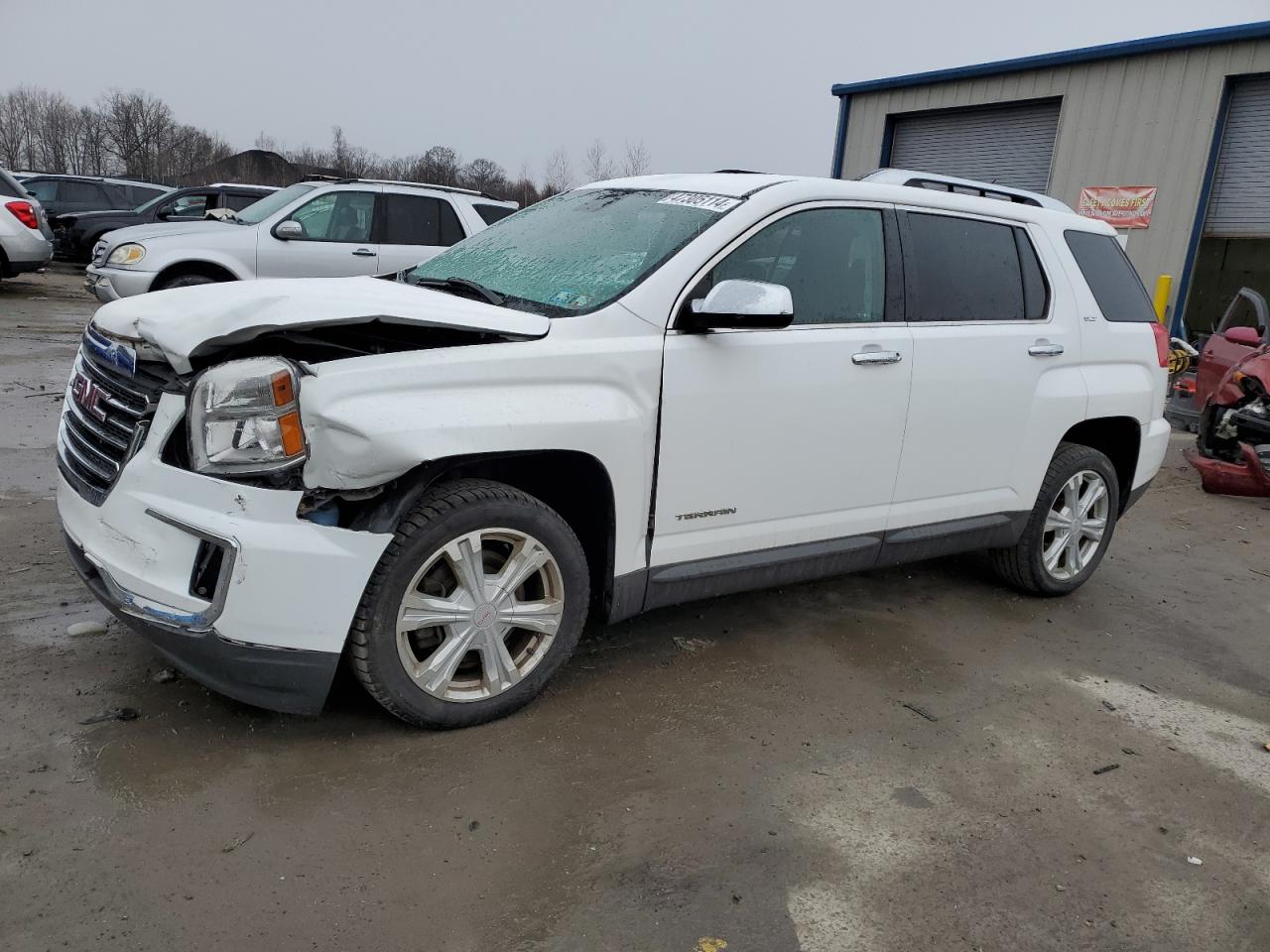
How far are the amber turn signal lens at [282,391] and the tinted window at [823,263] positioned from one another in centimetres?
147

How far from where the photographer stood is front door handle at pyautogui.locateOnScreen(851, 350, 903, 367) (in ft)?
11.6

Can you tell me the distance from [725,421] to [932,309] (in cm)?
120

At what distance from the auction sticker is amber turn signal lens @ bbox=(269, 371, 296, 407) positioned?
1.64 meters

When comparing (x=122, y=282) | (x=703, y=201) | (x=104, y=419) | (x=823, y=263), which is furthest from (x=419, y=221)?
(x=104, y=419)

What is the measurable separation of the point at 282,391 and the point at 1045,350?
322cm

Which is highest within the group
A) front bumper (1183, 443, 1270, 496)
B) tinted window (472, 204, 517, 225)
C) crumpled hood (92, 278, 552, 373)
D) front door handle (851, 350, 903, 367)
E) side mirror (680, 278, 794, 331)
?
tinted window (472, 204, 517, 225)

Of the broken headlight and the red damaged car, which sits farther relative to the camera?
the red damaged car

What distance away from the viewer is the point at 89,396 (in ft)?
9.78

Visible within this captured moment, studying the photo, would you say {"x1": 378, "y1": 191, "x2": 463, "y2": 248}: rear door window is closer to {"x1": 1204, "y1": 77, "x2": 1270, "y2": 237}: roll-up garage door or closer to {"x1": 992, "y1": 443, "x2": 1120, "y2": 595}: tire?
{"x1": 992, "y1": 443, "x2": 1120, "y2": 595}: tire

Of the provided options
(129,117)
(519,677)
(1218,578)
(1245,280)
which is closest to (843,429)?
(519,677)

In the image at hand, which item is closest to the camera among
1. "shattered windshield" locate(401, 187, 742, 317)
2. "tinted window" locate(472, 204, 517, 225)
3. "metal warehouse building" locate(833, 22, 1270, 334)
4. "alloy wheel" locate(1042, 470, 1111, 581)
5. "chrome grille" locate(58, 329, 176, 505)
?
"chrome grille" locate(58, 329, 176, 505)

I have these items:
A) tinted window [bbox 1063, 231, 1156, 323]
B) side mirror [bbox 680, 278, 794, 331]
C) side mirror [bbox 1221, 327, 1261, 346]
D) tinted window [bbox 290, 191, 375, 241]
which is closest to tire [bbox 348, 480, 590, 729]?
side mirror [bbox 680, 278, 794, 331]

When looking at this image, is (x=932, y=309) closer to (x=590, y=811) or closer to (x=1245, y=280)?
(x=590, y=811)

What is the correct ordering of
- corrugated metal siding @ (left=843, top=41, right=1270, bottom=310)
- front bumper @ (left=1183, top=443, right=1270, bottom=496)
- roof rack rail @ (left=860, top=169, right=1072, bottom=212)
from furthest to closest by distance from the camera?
corrugated metal siding @ (left=843, top=41, right=1270, bottom=310)
front bumper @ (left=1183, top=443, right=1270, bottom=496)
roof rack rail @ (left=860, top=169, right=1072, bottom=212)
